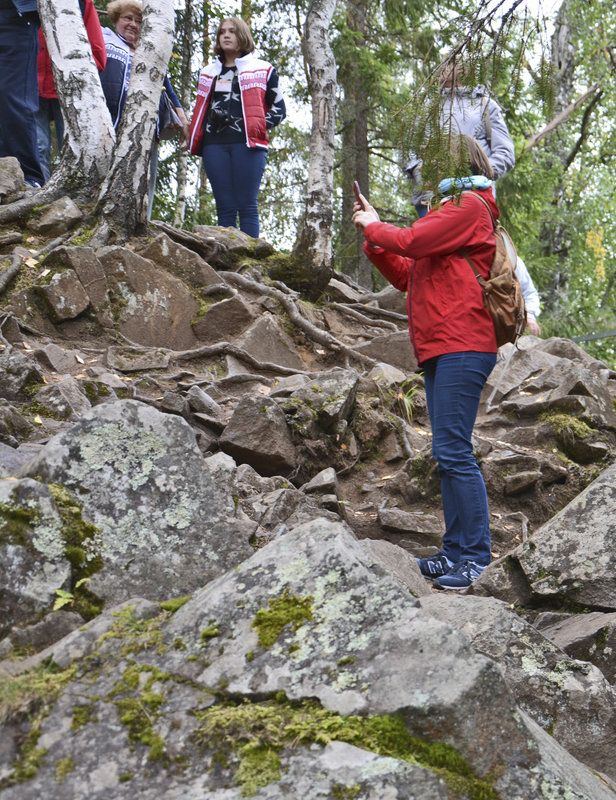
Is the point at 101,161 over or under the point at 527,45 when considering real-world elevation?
under

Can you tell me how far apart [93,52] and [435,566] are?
24.7ft

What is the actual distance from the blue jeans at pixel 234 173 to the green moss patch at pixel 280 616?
801cm

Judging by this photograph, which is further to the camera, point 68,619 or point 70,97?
point 70,97

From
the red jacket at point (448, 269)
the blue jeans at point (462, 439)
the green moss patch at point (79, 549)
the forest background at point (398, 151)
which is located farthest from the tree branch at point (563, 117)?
the green moss patch at point (79, 549)

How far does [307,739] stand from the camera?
170 cm

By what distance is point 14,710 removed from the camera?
172 centimetres

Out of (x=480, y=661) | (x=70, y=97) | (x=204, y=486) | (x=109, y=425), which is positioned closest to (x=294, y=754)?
(x=480, y=661)

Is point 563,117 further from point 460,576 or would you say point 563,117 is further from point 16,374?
point 460,576

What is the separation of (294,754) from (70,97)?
8.50 m

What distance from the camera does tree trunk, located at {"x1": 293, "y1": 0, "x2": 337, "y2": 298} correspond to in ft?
31.8

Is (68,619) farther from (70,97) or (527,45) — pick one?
(70,97)

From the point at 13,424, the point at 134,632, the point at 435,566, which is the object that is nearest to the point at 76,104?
the point at 13,424

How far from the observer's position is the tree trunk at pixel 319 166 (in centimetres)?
968

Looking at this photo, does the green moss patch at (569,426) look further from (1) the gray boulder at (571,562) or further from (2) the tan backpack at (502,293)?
(1) the gray boulder at (571,562)
